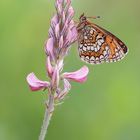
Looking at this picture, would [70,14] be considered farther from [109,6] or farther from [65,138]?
[109,6]

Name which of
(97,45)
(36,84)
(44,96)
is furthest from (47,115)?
(44,96)

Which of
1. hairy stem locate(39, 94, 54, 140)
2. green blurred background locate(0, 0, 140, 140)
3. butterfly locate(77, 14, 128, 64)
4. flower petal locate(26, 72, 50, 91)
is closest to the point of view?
hairy stem locate(39, 94, 54, 140)

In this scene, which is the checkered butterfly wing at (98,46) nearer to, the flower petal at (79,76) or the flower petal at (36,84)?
the flower petal at (79,76)

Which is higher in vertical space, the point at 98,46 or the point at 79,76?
the point at 98,46

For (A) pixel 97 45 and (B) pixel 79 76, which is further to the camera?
(A) pixel 97 45

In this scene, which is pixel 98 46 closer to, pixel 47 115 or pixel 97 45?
pixel 97 45

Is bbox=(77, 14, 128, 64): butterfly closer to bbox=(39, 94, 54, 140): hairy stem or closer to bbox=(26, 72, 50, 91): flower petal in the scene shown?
bbox=(26, 72, 50, 91): flower petal

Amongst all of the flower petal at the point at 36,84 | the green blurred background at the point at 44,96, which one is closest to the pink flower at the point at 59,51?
the flower petal at the point at 36,84

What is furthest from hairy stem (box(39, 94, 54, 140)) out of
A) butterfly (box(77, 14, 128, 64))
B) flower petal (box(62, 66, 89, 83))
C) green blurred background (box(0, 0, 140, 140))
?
green blurred background (box(0, 0, 140, 140))

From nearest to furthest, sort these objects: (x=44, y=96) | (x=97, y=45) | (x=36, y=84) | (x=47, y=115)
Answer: (x=47, y=115) < (x=36, y=84) < (x=97, y=45) < (x=44, y=96)
